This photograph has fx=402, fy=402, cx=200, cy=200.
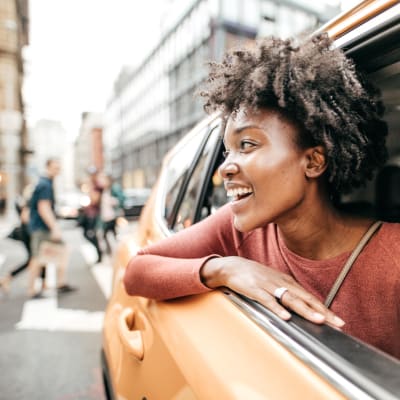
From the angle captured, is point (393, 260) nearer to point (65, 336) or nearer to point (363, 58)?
point (363, 58)

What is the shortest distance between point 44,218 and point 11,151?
1364 cm

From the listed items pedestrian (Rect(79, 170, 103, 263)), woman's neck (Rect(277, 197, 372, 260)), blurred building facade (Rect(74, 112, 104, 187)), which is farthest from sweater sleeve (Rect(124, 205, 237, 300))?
blurred building facade (Rect(74, 112, 104, 187))

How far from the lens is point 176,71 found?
3444cm

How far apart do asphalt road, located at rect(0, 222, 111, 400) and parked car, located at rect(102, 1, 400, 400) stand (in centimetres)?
119

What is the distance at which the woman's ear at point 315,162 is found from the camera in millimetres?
1171

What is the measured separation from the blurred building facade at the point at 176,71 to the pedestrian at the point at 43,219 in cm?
1137

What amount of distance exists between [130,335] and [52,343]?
2.39m

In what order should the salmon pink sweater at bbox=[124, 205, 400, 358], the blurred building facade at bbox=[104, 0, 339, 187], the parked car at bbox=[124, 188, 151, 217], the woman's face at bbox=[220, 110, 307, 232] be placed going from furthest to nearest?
the blurred building facade at bbox=[104, 0, 339, 187] < the parked car at bbox=[124, 188, 151, 217] < the woman's face at bbox=[220, 110, 307, 232] < the salmon pink sweater at bbox=[124, 205, 400, 358]

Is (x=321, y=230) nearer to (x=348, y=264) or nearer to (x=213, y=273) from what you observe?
(x=348, y=264)

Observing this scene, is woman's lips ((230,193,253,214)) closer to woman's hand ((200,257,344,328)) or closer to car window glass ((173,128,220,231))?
woman's hand ((200,257,344,328))

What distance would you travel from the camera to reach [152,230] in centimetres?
211

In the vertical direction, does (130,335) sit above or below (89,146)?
below

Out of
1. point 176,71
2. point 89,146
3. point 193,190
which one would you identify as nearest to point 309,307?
point 193,190

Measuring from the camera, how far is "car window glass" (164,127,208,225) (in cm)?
216
